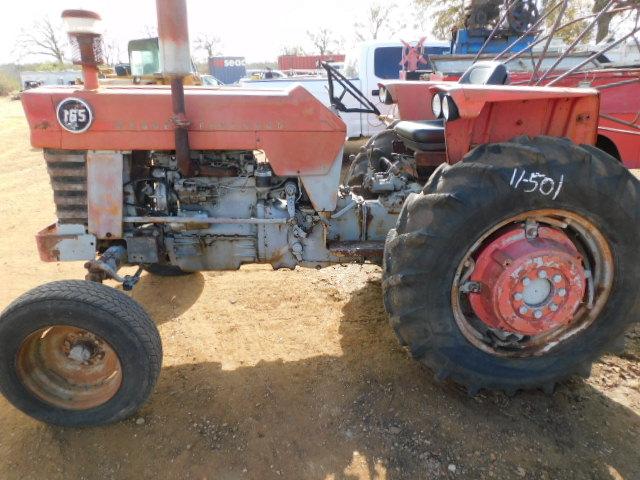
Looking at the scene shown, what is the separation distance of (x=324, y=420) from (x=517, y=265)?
116 centimetres

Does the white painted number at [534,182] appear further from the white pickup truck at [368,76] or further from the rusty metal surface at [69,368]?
the white pickup truck at [368,76]

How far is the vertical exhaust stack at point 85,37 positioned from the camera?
207 cm

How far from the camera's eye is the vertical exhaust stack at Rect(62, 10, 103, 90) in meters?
2.07

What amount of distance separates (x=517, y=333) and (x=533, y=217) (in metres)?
0.56

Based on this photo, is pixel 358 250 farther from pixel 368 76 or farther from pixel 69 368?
pixel 368 76

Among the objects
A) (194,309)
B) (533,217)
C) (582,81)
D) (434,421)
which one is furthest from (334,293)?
(582,81)

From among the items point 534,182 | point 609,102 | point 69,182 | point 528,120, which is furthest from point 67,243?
point 609,102

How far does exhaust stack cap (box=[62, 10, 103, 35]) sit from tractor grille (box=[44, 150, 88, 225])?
58 centimetres

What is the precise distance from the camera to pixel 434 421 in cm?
222

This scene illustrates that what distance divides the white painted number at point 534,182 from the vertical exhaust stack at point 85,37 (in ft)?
6.47

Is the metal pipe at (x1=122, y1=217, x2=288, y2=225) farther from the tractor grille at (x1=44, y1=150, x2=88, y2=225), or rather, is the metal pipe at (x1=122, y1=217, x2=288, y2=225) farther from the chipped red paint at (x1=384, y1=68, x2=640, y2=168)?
the chipped red paint at (x1=384, y1=68, x2=640, y2=168)

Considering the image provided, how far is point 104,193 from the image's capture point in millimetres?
2398

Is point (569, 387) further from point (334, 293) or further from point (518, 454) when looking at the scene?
point (334, 293)

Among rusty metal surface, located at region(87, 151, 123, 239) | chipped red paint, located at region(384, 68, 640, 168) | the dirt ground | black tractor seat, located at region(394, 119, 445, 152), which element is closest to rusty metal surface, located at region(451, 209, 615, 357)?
the dirt ground
